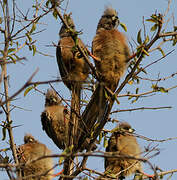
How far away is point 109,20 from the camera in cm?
523

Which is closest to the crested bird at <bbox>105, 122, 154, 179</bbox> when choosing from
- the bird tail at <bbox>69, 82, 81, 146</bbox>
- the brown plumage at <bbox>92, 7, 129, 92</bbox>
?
the bird tail at <bbox>69, 82, 81, 146</bbox>

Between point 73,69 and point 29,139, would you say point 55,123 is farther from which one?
point 73,69

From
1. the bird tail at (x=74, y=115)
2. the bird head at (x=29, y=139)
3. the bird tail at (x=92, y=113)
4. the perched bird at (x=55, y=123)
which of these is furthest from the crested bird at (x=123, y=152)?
the bird head at (x=29, y=139)

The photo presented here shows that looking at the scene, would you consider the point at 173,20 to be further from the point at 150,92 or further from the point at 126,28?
the point at 150,92

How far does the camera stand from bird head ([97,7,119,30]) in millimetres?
5195

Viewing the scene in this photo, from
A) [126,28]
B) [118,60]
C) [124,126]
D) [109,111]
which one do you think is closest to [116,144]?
[124,126]

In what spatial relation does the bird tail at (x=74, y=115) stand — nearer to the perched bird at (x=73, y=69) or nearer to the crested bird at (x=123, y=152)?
the perched bird at (x=73, y=69)

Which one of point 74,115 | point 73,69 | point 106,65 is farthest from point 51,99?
point 106,65

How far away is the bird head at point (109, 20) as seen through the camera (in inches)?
205

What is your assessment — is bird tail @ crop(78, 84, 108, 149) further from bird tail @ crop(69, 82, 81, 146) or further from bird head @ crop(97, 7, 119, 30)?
bird head @ crop(97, 7, 119, 30)

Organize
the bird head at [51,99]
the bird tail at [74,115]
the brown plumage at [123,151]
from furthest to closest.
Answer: the bird head at [51,99]
the brown plumage at [123,151]
the bird tail at [74,115]

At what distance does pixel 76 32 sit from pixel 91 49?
43.2 inches

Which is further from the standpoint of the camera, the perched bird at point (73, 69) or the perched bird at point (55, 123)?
the perched bird at point (55, 123)

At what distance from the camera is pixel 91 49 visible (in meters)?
4.80
